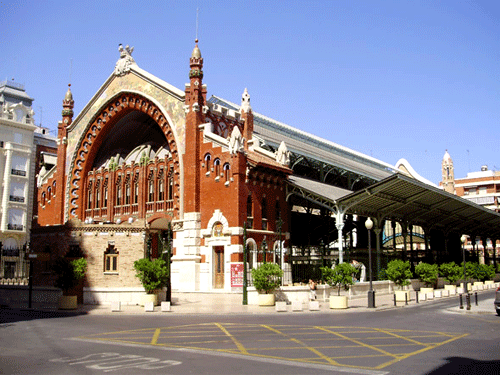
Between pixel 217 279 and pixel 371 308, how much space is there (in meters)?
13.9

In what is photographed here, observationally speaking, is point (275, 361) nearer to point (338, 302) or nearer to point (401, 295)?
point (338, 302)

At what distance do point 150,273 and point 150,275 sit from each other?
0.48 ft

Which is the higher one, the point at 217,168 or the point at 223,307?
the point at 217,168

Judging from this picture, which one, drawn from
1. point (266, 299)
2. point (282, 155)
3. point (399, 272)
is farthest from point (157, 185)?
point (399, 272)

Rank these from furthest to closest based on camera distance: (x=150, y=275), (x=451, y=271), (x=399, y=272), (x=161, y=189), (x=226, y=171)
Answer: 1. (x=161, y=189)
2. (x=451, y=271)
3. (x=226, y=171)
4. (x=399, y=272)
5. (x=150, y=275)

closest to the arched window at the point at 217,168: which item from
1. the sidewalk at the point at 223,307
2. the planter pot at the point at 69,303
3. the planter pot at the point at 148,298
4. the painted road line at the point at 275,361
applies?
the sidewalk at the point at 223,307

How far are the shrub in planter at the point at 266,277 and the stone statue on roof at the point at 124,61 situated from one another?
27.1 m

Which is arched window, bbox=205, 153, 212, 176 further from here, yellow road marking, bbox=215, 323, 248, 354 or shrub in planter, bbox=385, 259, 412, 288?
yellow road marking, bbox=215, 323, 248, 354

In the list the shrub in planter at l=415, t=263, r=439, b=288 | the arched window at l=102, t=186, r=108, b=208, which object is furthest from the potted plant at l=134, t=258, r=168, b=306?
the arched window at l=102, t=186, r=108, b=208

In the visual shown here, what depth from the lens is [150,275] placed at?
33719 millimetres

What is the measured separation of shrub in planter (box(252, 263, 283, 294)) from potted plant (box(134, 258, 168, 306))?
575 cm

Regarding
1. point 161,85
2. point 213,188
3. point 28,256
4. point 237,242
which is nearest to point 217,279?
point 237,242

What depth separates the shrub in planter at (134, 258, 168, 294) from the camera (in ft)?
110

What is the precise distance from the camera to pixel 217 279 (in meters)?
42.1
